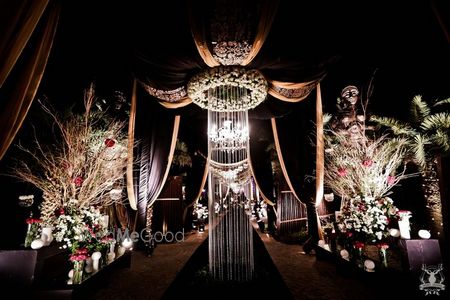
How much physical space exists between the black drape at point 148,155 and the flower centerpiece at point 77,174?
18.6 inches

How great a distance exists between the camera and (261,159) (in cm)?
752

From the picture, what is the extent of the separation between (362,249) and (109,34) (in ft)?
16.2

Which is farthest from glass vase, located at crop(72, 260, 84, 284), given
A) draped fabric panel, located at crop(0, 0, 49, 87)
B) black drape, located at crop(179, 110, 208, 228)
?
black drape, located at crop(179, 110, 208, 228)

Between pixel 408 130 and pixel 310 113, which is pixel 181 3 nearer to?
pixel 310 113

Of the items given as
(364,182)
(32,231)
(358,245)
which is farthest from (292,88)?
(32,231)

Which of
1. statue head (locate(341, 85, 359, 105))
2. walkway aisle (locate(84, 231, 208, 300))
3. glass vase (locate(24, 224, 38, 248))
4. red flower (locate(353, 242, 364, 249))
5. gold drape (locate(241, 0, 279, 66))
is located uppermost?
statue head (locate(341, 85, 359, 105))

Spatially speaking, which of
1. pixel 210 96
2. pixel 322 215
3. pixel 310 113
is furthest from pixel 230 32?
pixel 322 215

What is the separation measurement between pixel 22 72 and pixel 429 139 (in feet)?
19.7

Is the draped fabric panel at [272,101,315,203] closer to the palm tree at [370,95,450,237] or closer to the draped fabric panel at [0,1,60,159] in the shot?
the palm tree at [370,95,450,237]

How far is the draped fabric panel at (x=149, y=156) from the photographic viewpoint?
4906 mm

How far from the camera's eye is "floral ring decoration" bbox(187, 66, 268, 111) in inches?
138

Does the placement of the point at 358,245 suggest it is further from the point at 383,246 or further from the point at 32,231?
the point at 32,231

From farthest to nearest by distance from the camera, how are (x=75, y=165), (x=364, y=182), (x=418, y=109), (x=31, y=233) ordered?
1. (x=418, y=109)
2. (x=75, y=165)
3. (x=364, y=182)
4. (x=31, y=233)

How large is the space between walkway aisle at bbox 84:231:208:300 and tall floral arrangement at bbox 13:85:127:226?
1.32 metres
